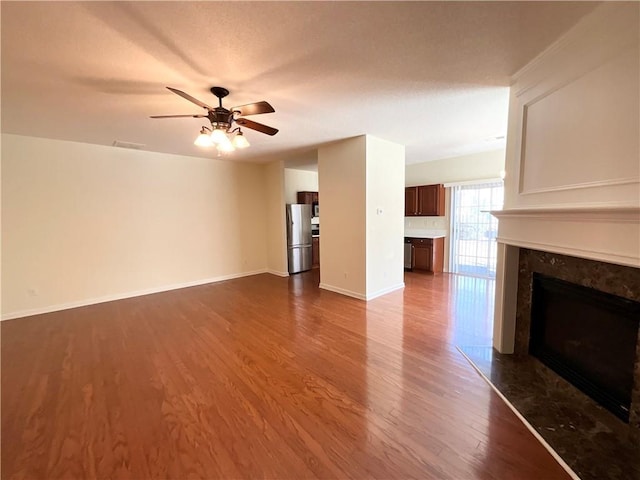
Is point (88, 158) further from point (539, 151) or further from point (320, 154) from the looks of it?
point (539, 151)

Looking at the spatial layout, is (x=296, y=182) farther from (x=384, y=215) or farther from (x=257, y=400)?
(x=257, y=400)

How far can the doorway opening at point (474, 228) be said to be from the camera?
556 cm

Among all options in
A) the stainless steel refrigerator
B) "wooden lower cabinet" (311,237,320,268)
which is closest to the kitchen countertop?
"wooden lower cabinet" (311,237,320,268)

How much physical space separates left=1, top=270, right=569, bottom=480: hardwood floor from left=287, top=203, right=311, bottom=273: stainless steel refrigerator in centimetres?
272

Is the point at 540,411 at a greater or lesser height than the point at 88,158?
lesser

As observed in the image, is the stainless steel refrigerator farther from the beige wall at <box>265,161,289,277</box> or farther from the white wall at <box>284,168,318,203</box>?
the white wall at <box>284,168,318,203</box>

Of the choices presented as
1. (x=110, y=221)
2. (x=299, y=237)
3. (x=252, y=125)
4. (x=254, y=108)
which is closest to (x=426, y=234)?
(x=299, y=237)

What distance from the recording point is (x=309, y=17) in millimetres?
1659

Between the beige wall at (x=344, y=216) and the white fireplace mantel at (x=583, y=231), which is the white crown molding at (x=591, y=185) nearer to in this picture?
the white fireplace mantel at (x=583, y=231)

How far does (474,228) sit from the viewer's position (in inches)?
230

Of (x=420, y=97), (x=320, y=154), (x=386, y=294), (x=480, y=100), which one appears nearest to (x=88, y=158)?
(x=320, y=154)

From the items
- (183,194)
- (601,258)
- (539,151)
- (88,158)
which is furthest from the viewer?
(183,194)

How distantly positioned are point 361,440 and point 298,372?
0.88m

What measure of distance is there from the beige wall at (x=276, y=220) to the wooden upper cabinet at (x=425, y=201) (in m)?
3.13
